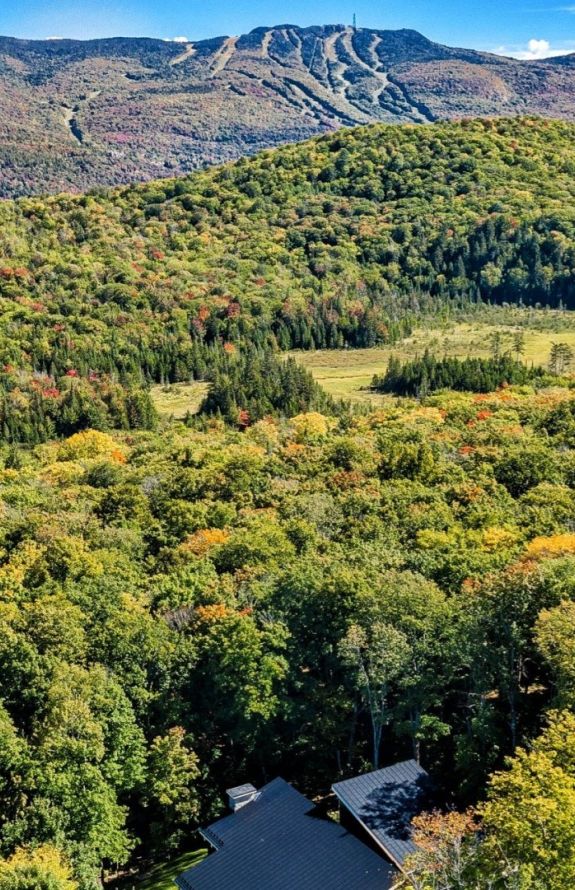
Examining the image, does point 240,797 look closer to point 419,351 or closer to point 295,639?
point 295,639

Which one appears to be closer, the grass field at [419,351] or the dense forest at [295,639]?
the dense forest at [295,639]

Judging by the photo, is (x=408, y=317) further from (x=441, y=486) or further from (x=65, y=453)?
(x=441, y=486)

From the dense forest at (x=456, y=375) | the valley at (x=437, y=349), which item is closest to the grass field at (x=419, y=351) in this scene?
the valley at (x=437, y=349)

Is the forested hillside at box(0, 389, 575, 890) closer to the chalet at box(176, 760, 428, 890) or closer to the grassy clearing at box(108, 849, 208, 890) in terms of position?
the grassy clearing at box(108, 849, 208, 890)

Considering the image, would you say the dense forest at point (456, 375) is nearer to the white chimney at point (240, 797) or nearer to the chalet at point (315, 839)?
the chalet at point (315, 839)

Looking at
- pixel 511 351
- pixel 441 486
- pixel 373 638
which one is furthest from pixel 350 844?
pixel 511 351

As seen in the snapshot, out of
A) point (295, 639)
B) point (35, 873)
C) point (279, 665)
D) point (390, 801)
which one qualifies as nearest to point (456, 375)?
point (295, 639)
